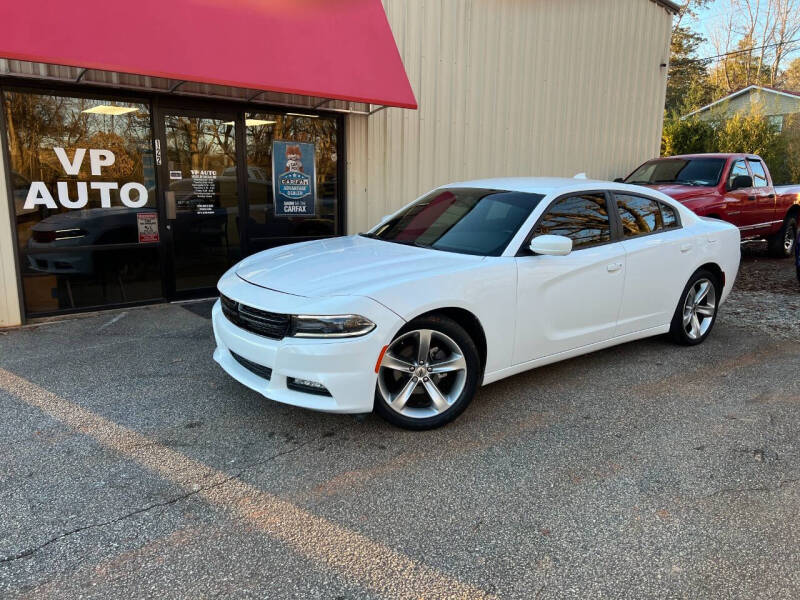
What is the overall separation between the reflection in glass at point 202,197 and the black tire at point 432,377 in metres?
4.59

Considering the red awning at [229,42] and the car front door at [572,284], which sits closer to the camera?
the car front door at [572,284]

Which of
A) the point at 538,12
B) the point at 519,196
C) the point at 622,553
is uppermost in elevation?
the point at 538,12

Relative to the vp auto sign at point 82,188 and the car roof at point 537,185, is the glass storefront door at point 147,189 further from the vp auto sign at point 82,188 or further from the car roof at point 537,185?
the car roof at point 537,185

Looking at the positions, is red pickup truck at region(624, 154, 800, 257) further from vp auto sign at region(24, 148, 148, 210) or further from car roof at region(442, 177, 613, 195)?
vp auto sign at region(24, 148, 148, 210)

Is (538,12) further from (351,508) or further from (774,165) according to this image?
(774,165)

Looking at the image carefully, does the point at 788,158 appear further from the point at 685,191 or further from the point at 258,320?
the point at 258,320

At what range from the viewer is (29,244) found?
6324 millimetres

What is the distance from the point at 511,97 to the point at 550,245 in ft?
23.4

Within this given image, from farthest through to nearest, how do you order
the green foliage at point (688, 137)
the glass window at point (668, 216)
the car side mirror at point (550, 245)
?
the green foliage at point (688, 137)
the glass window at point (668, 216)
the car side mirror at point (550, 245)

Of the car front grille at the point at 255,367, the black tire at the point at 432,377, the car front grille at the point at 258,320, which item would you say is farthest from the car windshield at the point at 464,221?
the car front grille at the point at 255,367

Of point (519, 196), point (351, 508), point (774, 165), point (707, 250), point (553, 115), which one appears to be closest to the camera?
point (351, 508)

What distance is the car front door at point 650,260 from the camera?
4922 millimetres

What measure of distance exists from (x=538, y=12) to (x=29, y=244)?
29.0 ft

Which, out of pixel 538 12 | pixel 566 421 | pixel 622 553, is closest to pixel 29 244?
pixel 566 421
